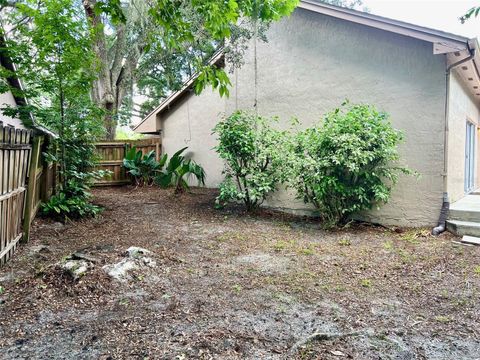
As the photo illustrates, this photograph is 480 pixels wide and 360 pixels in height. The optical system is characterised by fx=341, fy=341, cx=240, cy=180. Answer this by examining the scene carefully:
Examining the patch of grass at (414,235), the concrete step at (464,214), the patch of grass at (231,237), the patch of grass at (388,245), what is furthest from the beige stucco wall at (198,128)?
the concrete step at (464,214)

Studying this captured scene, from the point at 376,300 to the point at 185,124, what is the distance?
1020 centimetres

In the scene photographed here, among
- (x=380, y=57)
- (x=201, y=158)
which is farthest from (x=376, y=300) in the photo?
(x=201, y=158)

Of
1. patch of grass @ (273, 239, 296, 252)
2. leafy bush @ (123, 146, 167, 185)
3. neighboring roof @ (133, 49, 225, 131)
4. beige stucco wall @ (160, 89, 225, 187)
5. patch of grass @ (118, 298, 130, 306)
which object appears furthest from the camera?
leafy bush @ (123, 146, 167, 185)

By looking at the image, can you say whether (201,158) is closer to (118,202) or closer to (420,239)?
(118,202)

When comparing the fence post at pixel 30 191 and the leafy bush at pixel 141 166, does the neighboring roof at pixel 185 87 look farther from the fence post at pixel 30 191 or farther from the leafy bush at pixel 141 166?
the fence post at pixel 30 191

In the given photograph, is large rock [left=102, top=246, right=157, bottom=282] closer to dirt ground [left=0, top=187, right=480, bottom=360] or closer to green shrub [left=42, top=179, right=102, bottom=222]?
dirt ground [left=0, top=187, right=480, bottom=360]

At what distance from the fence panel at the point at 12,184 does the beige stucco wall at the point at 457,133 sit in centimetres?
714

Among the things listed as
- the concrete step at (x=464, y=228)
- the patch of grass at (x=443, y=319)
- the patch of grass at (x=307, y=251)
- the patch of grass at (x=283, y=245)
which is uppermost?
the concrete step at (x=464, y=228)

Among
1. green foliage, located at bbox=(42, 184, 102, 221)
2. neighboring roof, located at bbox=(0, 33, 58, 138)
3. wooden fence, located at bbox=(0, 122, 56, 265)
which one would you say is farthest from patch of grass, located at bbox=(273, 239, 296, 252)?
neighboring roof, located at bbox=(0, 33, 58, 138)

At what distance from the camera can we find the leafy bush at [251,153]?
286 inches

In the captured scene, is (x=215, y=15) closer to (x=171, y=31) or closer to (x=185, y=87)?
(x=171, y=31)

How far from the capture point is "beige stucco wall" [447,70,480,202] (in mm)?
6703

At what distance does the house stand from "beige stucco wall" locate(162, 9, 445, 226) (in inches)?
0.7

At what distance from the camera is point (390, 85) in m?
6.86
